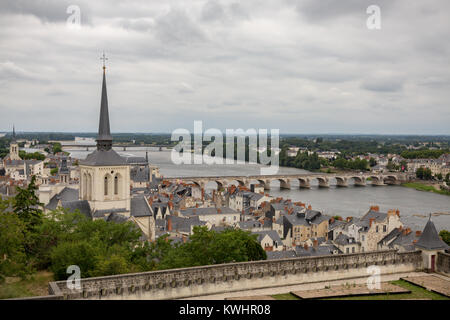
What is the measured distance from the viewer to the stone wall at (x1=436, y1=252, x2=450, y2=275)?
14.3 metres

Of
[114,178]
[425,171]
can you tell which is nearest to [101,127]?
[114,178]

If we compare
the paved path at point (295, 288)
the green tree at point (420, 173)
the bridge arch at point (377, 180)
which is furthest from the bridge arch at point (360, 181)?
the paved path at point (295, 288)

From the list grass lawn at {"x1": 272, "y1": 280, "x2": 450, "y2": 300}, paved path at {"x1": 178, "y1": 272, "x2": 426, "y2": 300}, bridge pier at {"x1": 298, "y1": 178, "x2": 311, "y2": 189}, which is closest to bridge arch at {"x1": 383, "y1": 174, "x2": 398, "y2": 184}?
bridge pier at {"x1": 298, "y1": 178, "x2": 311, "y2": 189}

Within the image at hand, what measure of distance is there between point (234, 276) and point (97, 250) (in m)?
5.37

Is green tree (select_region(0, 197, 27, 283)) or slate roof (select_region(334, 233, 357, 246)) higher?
green tree (select_region(0, 197, 27, 283))

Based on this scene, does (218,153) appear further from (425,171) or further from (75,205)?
(75,205)

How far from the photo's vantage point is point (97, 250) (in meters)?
15.8

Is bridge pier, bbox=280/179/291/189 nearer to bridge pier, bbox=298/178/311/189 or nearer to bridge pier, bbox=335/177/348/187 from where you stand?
bridge pier, bbox=298/178/311/189

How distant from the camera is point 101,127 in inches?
1154

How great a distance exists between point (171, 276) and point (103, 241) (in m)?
7.19

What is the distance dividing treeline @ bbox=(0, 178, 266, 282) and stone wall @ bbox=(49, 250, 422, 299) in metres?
1.92

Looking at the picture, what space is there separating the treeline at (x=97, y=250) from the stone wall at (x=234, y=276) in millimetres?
1915
